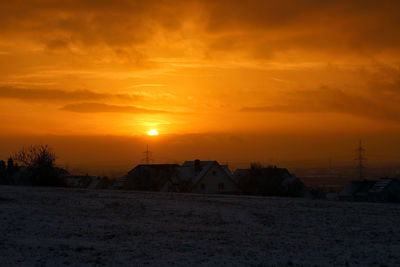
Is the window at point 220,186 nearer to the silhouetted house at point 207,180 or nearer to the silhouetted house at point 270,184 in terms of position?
the silhouetted house at point 207,180

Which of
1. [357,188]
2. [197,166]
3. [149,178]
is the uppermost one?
[197,166]

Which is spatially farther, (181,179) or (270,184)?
(181,179)

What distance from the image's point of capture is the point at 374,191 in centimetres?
7206

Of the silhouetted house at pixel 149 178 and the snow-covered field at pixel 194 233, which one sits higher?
the silhouetted house at pixel 149 178

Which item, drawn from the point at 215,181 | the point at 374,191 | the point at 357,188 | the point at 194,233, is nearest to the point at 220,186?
the point at 215,181

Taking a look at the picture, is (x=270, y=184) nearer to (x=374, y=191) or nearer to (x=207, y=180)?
(x=207, y=180)

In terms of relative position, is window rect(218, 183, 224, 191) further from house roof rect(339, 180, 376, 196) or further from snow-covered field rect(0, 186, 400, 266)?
snow-covered field rect(0, 186, 400, 266)

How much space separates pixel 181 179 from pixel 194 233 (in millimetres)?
57476

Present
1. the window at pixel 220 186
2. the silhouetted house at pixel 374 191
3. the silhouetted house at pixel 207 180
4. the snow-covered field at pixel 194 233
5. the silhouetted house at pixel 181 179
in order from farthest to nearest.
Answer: the window at pixel 220 186
the silhouetted house at pixel 207 180
the silhouetted house at pixel 181 179
the silhouetted house at pixel 374 191
the snow-covered field at pixel 194 233

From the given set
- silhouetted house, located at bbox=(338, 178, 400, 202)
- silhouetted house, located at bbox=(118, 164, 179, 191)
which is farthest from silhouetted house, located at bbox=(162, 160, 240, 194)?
silhouetted house, located at bbox=(338, 178, 400, 202)

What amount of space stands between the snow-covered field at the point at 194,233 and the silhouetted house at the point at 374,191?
131 feet

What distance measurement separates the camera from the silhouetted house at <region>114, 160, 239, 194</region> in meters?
73.7

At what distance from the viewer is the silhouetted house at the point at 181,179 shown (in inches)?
2901

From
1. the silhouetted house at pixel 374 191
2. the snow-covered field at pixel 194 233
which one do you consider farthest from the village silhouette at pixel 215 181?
the snow-covered field at pixel 194 233
